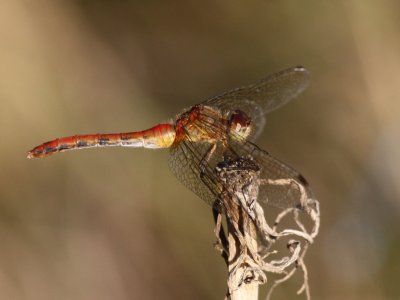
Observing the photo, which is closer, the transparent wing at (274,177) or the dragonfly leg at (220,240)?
the dragonfly leg at (220,240)

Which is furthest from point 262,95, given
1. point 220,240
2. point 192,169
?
point 220,240

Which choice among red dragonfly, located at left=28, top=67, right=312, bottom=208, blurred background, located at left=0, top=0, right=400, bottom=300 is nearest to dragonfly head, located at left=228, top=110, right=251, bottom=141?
red dragonfly, located at left=28, top=67, right=312, bottom=208

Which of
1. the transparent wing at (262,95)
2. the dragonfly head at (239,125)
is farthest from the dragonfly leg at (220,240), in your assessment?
the transparent wing at (262,95)

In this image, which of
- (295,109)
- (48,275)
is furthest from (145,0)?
(48,275)

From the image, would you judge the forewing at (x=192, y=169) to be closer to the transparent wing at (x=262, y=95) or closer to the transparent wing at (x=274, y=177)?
the transparent wing at (x=274, y=177)

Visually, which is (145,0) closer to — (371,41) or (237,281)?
(371,41)

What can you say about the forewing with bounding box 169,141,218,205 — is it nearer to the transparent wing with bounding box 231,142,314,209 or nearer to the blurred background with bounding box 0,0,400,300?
the transparent wing with bounding box 231,142,314,209
